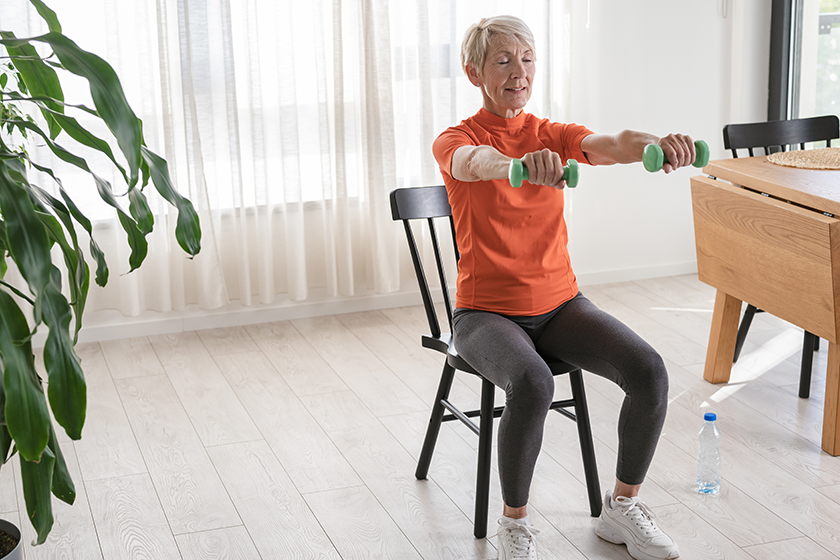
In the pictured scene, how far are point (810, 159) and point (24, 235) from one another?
236 cm

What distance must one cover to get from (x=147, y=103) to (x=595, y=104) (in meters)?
1.89

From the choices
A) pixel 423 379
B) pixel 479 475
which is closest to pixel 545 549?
pixel 479 475

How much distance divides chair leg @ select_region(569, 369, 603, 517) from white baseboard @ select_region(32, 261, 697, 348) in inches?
73.6

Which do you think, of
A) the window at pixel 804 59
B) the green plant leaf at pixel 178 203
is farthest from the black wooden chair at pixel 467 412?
the window at pixel 804 59

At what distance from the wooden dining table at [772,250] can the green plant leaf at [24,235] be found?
1.84 m

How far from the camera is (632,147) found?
1886mm

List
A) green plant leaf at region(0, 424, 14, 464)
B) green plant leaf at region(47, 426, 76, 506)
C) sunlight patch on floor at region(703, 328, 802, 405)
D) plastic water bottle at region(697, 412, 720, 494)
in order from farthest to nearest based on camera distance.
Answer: sunlight patch on floor at region(703, 328, 802, 405) < plastic water bottle at region(697, 412, 720, 494) < green plant leaf at region(47, 426, 76, 506) < green plant leaf at region(0, 424, 14, 464)

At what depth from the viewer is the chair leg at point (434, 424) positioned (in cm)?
217

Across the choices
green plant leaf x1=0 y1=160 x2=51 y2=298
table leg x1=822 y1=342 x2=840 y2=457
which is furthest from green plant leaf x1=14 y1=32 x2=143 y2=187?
table leg x1=822 y1=342 x2=840 y2=457

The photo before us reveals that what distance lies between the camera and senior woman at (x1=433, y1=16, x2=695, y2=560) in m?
1.82

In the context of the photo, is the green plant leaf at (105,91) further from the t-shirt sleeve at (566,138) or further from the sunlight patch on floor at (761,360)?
the sunlight patch on floor at (761,360)

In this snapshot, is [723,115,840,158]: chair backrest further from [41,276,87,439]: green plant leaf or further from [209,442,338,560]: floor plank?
[41,276,87,439]: green plant leaf

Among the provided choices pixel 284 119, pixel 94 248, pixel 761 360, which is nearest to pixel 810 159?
pixel 761 360

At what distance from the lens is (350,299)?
3814 mm
